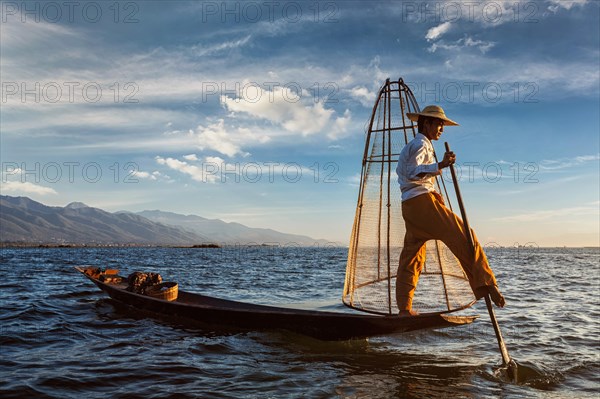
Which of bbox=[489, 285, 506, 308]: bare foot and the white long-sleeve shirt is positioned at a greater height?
the white long-sleeve shirt

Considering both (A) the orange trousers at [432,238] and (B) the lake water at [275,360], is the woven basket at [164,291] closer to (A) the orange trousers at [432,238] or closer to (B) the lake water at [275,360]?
(B) the lake water at [275,360]

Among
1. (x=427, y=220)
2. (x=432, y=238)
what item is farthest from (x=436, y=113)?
(x=432, y=238)

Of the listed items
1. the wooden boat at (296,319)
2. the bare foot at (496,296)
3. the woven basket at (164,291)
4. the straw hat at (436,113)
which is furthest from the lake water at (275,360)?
the straw hat at (436,113)

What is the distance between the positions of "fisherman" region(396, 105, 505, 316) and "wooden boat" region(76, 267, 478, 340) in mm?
320

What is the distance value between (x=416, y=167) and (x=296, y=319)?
12.0 feet

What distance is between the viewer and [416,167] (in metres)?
6.27

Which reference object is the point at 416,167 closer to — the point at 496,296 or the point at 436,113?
the point at 436,113

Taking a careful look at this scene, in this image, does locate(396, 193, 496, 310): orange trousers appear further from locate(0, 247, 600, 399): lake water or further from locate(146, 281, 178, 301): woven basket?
locate(146, 281, 178, 301): woven basket

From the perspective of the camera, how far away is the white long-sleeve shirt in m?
6.32

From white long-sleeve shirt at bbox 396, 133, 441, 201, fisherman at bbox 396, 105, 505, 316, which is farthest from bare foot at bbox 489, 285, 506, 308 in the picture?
→ white long-sleeve shirt at bbox 396, 133, 441, 201

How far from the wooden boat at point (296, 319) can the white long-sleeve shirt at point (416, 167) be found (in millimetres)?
1810

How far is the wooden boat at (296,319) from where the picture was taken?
6.76 meters

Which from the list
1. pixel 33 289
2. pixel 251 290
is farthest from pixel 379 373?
pixel 33 289

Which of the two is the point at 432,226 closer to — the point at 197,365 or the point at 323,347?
the point at 323,347
